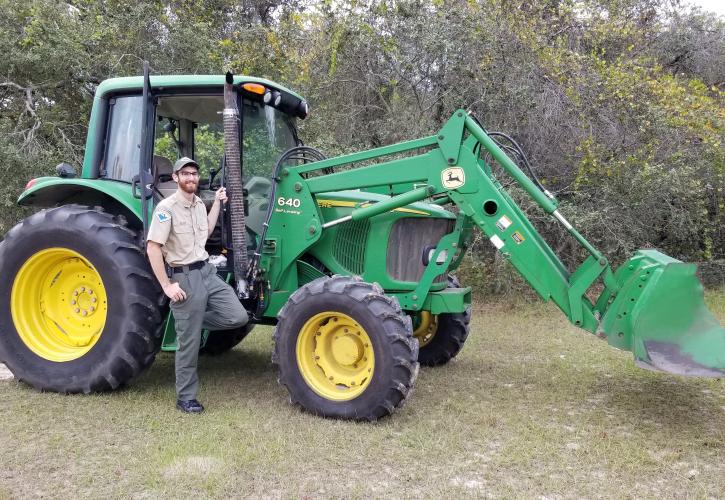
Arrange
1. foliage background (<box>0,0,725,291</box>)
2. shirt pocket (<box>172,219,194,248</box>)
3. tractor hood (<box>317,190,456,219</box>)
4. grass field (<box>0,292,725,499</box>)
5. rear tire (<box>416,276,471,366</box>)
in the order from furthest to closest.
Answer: foliage background (<box>0,0,725,291</box>)
rear tire (<box>416,276,471,366</box>)
tractor hood (<box>317,190,456,219</box>)
shirt pocket (<box>172,219,194,248</box>)
grass field (<box>0,292,725,499</box>)

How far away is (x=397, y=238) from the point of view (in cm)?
483

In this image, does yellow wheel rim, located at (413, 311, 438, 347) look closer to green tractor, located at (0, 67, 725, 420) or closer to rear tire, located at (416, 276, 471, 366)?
rear tire, located at (416, 276, 471, 366)

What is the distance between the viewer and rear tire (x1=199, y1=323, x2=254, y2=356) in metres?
5.86

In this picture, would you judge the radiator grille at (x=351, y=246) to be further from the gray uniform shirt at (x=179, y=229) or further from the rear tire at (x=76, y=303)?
the rear tire at (x=76, y=303)

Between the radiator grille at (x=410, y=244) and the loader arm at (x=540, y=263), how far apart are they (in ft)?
0.59

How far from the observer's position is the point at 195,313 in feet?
13.7

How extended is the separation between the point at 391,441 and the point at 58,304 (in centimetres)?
285

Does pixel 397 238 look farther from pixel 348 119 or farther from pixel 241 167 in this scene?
pixel 348 119

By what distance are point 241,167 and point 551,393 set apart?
2.96 m

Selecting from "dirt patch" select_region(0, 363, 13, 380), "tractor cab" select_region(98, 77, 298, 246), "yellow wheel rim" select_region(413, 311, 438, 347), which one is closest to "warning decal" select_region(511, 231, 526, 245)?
"yellow wheel rim" select_region(413, 311, 438, 347)

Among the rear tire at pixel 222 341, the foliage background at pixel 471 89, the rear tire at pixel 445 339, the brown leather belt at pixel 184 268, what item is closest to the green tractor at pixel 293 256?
the brown leather belt at pixel 184 268

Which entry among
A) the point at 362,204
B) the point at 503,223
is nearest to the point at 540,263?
the point at 503,223

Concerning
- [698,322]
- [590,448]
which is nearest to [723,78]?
[698,322]

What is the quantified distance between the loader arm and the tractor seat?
3.00 ft
